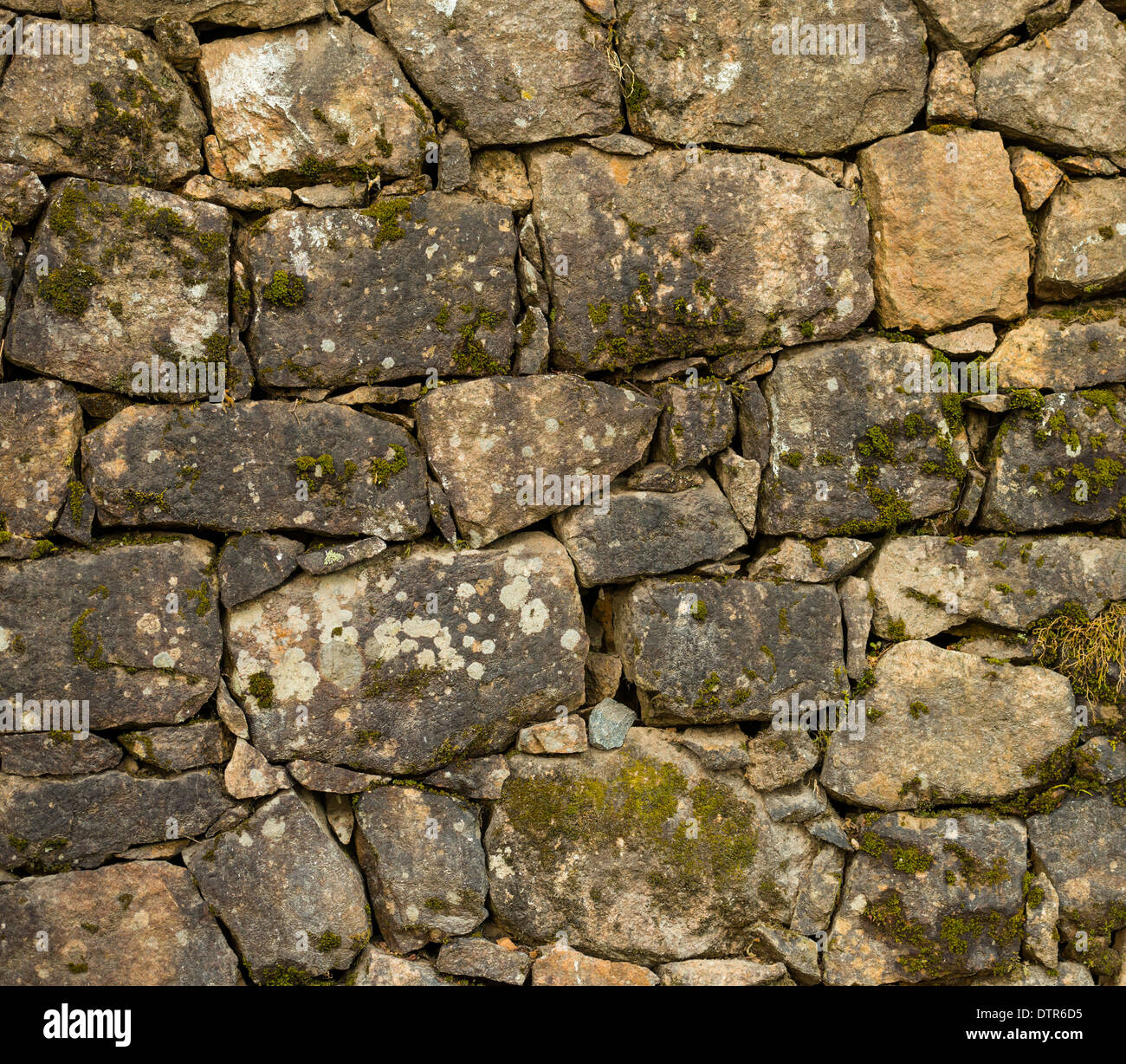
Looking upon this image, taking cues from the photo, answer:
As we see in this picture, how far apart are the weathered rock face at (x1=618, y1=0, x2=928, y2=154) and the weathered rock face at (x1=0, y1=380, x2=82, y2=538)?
268 cm

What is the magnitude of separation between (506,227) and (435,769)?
7.64 feet

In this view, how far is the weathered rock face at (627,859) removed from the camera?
3.96 m

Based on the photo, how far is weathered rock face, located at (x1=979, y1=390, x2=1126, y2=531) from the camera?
164 inches

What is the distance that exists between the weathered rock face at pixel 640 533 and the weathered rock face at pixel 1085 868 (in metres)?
1.97

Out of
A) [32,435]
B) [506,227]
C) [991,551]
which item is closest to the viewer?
[32,435]

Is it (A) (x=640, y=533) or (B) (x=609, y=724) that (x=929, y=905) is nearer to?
(B) (x=609, y=724)

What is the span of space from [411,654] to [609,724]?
0.93 meters

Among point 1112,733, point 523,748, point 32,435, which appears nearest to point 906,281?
point 1112,733

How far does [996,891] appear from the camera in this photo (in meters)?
4.07

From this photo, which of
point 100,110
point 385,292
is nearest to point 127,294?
point 100,110

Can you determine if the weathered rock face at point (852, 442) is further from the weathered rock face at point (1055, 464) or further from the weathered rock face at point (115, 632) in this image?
the weathered rock face at point (115, 632)

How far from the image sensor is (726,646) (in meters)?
4.04

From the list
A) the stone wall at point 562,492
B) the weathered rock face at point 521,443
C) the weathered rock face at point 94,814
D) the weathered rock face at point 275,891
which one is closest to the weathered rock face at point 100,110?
the stone wall at point 562,492

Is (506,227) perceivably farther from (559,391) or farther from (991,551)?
(991,551)
